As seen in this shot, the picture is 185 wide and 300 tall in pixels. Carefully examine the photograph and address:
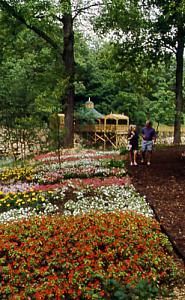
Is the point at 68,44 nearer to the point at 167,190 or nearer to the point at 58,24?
the point at 58,24

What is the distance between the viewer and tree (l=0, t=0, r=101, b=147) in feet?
56.7

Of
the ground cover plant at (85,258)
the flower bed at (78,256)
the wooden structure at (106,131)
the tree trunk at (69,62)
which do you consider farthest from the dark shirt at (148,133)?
the wooden structure at (106,131)

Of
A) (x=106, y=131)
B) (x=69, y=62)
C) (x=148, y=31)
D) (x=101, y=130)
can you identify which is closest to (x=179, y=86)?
(x=148, y=31)

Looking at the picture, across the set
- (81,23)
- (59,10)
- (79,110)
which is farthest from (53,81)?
(79,110)

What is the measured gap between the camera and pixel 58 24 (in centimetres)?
2541

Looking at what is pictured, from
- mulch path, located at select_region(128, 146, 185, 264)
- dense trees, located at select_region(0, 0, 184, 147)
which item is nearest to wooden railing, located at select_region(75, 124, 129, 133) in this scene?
dense trees, located at select_region(0, 0, 184, 147)

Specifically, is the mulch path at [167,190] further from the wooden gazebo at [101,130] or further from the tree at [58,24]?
the wooden gazebo at [101,130]

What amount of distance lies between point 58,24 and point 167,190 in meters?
17.6

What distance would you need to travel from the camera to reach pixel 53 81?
23922 millimetres

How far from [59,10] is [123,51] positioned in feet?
27.7

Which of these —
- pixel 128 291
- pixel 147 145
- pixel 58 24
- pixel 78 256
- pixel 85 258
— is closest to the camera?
pixel 128 291

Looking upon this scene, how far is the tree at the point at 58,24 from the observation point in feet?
56.7

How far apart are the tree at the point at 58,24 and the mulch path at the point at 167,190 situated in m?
5.85

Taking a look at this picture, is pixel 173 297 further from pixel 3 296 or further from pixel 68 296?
pixel 3 296
